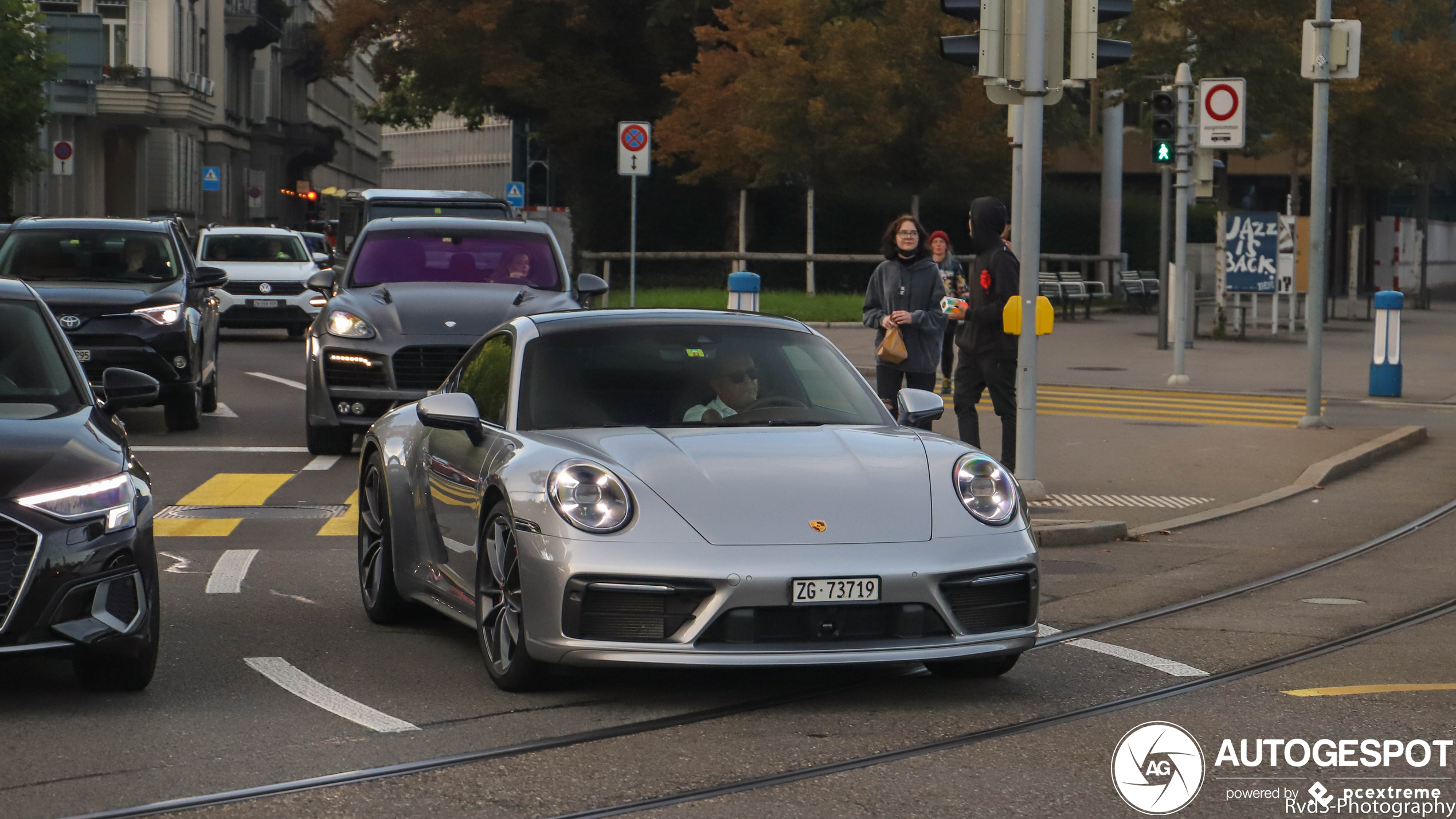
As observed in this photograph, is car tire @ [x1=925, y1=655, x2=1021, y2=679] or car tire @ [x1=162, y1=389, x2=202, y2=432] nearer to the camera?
car tire @ [x1=925, y1=655, x2=1021, y2=679]

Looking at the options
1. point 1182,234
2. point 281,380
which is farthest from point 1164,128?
point 281,380

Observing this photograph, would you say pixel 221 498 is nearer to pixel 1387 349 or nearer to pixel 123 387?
pixel 123 387

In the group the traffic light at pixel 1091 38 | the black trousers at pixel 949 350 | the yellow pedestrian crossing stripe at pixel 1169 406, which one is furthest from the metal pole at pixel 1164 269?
the traffic light at pixel 1091 38

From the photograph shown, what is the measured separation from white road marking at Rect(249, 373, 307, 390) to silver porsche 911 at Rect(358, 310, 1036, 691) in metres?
14.8

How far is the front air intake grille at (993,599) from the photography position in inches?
270

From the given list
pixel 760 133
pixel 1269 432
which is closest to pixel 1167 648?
pixel 1269 432

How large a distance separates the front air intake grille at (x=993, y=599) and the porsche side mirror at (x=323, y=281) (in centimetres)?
979

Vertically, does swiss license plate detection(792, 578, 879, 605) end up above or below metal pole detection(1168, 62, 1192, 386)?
below

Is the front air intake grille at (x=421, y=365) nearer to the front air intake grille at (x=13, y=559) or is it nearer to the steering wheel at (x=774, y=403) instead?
the steering wheel at (x=774, y=403)

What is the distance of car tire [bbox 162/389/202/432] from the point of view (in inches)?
686

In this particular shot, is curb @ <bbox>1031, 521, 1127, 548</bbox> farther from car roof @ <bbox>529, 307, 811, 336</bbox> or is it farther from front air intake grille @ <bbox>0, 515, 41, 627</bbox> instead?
front air intake grille @ <bbox>0, 515, 41, 627</bbox>

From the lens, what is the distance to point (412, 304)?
15.2m

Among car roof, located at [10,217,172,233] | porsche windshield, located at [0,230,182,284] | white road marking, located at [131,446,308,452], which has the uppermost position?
car roof, located at [10,217,172,233]

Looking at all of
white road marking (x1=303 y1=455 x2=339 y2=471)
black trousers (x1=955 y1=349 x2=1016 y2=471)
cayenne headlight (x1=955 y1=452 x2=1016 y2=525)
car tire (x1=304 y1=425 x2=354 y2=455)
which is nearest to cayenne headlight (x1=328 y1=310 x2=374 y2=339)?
car tire (x1=304 y1=425 x2=354 y2=455)
